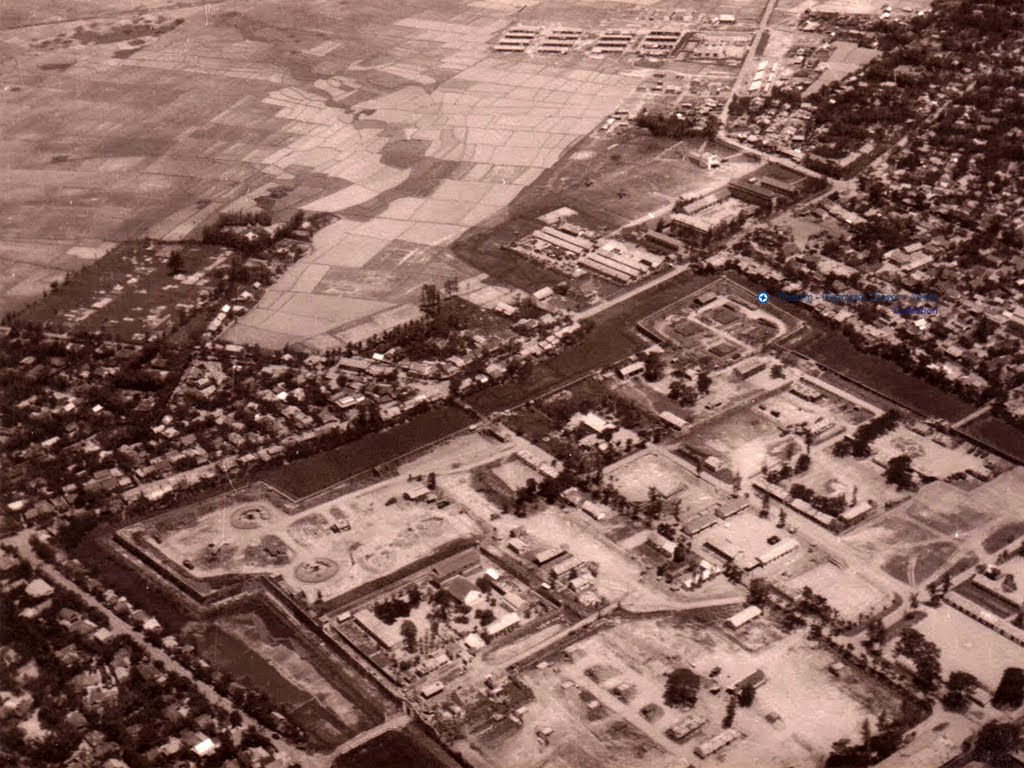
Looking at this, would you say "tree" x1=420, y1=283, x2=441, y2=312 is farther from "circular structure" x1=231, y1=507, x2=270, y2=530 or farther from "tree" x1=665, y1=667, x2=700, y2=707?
"tree" x1=665, y1=667, x2=700, y2=707

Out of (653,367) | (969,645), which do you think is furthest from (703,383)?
(969,645)

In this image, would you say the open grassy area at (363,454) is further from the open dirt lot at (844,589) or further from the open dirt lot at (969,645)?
the open dirt lot at (969,645)

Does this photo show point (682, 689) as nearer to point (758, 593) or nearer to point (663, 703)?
point (663, 703)

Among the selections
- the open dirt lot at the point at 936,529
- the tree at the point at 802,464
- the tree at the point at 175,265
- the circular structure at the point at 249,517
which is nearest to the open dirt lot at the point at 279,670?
the circular structure at the point at 249,517

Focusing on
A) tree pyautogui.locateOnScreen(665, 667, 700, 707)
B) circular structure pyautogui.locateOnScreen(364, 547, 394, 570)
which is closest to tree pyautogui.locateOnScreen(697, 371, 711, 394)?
circular structure pyautogui.locateOnScreen(364, 547, 394, 570)

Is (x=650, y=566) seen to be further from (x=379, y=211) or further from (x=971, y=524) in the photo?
(x=379, y=211)

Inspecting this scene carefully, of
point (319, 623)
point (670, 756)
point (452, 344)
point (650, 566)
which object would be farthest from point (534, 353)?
point (670, 756)
